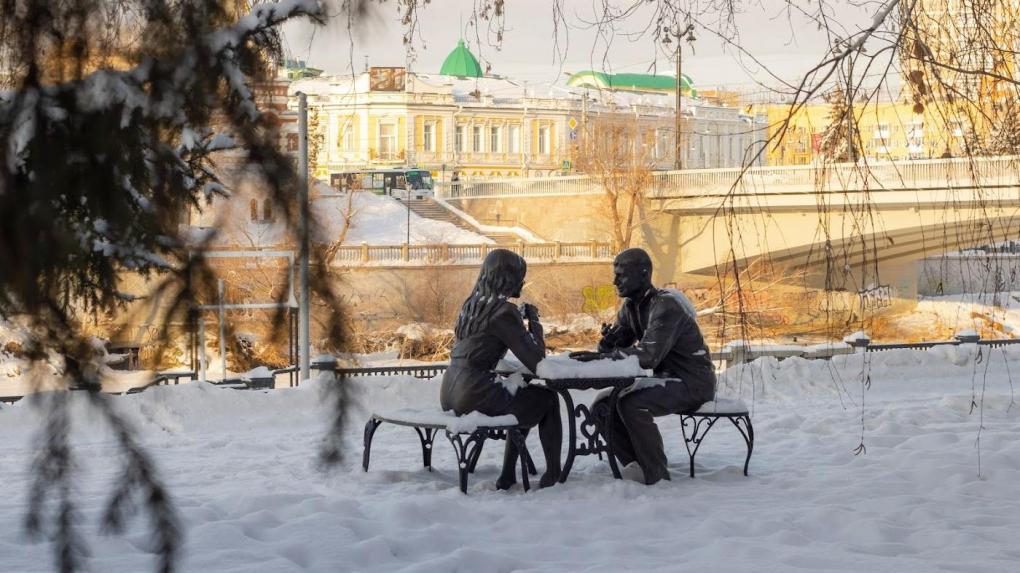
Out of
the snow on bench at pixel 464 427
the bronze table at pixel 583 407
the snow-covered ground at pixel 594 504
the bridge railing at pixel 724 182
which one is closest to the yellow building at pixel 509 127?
the bridge railing at pixel 724 182

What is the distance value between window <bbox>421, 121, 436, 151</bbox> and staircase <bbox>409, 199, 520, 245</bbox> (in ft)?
19.4

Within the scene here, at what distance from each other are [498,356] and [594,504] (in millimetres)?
1072

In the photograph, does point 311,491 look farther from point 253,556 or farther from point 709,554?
point 709,554

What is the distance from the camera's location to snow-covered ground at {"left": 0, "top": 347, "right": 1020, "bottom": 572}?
613 cm

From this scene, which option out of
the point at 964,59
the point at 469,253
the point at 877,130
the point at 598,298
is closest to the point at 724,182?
the point at 598,298

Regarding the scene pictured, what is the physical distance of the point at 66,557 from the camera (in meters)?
1.93

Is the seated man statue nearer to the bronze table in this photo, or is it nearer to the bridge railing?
the bronze table

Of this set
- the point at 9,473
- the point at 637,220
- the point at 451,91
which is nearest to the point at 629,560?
the point at 9,473

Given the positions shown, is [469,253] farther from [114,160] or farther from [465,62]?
[114,160]

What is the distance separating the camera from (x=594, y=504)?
748cm

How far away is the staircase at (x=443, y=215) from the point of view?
150 feet

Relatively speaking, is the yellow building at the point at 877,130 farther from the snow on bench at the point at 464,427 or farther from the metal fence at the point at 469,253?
the metal fence at the point at 469,253

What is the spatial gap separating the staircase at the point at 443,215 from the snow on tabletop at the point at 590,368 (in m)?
37.5

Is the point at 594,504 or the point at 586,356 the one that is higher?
the point at 586,356
